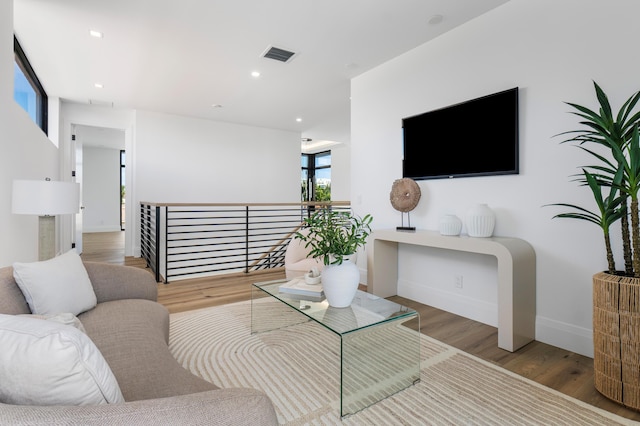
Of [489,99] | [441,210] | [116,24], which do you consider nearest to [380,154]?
[441,210]

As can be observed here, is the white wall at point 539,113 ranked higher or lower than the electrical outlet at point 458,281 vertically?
higher

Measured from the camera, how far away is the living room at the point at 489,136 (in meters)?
2.19

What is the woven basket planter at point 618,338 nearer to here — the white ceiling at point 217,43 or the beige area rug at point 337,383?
the beige area rug at point 337,383

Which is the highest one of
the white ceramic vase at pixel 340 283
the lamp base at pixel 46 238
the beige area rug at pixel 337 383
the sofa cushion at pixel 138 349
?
the lamp base at pixel 46 238

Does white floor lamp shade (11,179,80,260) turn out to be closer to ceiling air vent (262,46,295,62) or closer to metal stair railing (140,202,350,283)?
metal stair railing (140,202,350,283)

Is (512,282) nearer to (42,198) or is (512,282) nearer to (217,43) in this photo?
(42,198)

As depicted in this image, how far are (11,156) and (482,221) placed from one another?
368cm

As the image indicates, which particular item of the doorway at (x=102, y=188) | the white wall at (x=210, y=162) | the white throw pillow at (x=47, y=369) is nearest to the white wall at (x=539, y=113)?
the white throw pillow at (x=47, y=369)

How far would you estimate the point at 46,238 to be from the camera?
7.83 ft

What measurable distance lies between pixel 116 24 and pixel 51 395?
3.18 metres

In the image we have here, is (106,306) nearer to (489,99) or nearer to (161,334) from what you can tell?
(161,334)

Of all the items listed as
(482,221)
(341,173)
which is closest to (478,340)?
(482,221)

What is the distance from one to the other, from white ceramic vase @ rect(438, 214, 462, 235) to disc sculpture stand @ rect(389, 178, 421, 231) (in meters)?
0.39

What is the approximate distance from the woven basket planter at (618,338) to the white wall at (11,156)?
3.70 metres
